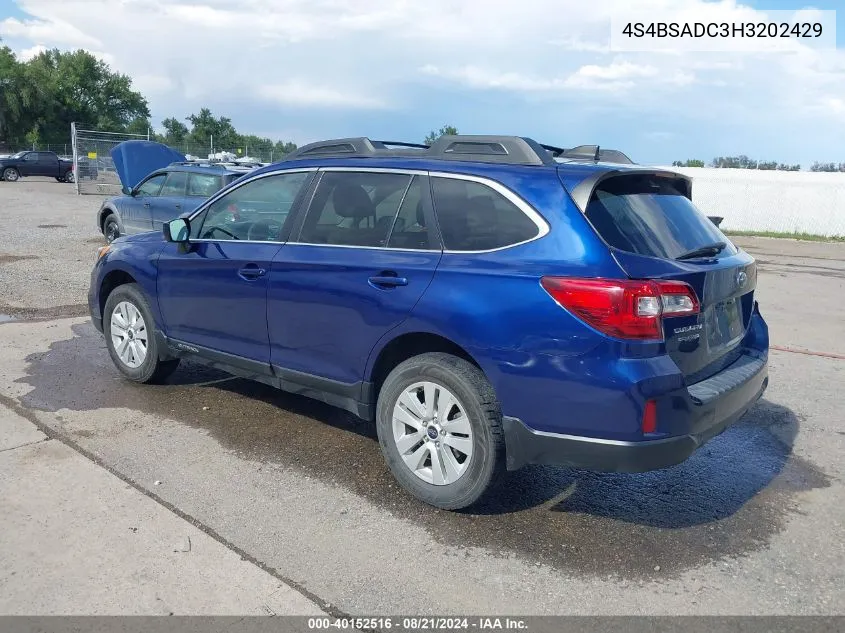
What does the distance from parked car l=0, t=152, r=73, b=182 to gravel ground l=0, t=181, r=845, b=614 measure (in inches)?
1377

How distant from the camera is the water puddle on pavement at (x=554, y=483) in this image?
12.3 ft

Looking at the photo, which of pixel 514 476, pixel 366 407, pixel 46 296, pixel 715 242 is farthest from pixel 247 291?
pixel 46 296

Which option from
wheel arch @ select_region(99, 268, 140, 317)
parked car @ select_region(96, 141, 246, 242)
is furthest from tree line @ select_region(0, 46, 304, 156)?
wheel arch @ select_region(99, 268, 140, 317)

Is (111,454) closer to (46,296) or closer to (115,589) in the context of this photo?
(115,589)

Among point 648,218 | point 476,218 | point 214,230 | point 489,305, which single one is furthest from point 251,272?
point 648,218

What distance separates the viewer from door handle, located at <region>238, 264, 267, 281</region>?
15.8 feet

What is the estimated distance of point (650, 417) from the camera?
3414mm

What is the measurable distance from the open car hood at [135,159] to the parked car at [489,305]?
13.3m

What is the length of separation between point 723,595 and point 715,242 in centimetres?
189

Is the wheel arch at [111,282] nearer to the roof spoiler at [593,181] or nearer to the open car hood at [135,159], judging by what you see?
the roof spoiler at [593,181]

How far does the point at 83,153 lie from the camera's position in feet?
99.9

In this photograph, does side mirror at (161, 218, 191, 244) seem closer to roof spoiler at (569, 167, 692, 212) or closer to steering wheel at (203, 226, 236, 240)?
steering wheel at (203, 226, 236, 240)

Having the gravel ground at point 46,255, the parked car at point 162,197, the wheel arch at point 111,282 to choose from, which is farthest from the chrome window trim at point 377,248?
the parked car at point 162,197

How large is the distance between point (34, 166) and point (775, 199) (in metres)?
33.4
